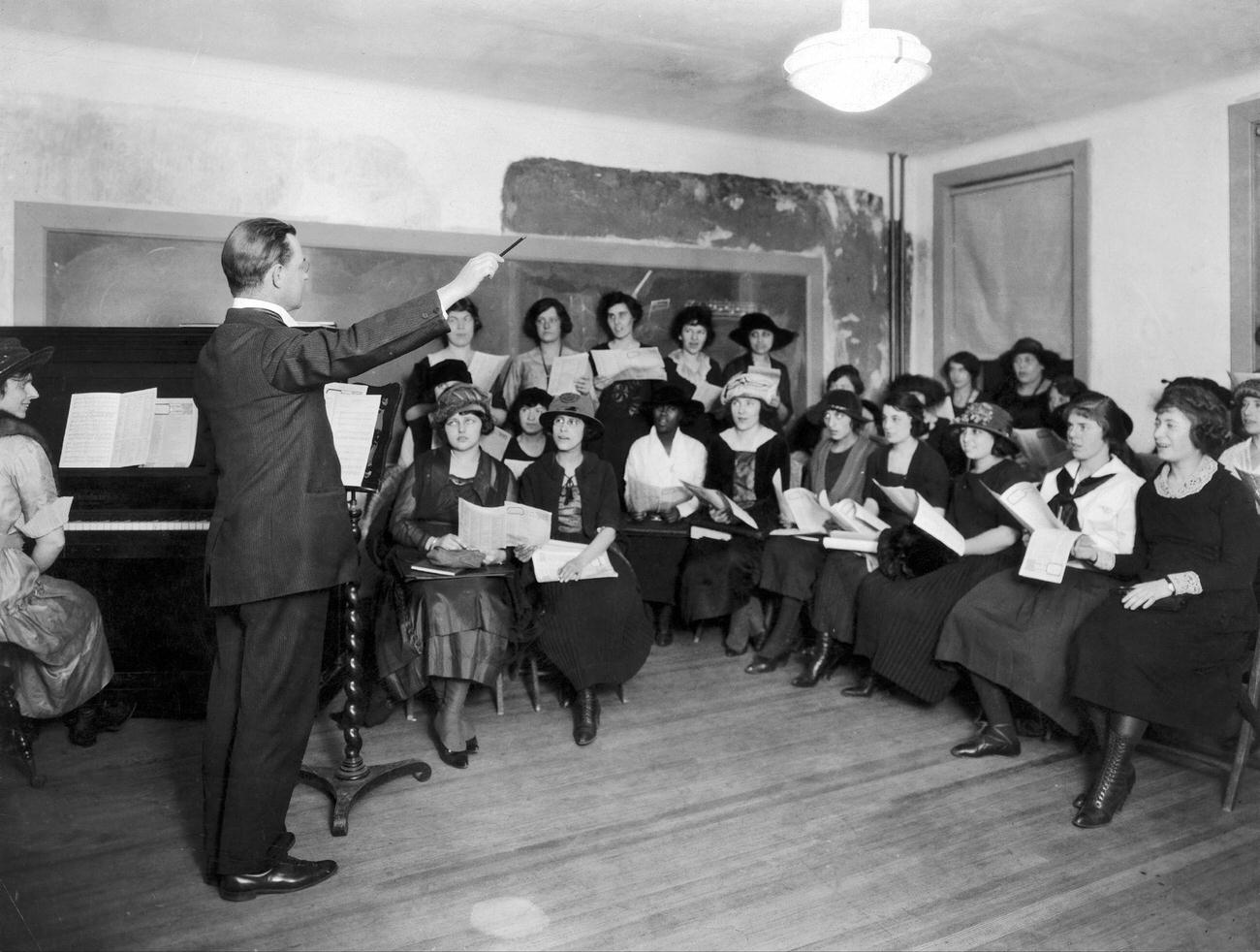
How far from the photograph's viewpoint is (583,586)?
173 inches

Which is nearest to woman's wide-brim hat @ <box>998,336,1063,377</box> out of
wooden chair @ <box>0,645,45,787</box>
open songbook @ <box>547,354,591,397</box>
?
open songbook @ <box>547,354,591,397</box>


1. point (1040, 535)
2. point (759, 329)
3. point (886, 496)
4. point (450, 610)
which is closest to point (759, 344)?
point (759, 329)

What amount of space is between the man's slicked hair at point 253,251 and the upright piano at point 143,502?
176 cm

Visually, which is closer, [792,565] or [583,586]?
[583,586]

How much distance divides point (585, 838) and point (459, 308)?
3336mm

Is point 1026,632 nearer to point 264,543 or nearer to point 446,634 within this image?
point 446,634

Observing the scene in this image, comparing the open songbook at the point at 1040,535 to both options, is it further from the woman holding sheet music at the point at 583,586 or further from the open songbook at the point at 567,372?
the open songbook at the point at 567,372

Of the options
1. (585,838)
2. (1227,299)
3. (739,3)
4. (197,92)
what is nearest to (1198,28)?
(1227,299)

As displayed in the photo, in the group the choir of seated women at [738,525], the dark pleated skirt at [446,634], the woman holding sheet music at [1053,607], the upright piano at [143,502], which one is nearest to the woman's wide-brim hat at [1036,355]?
the choir of seated women at [738,525]

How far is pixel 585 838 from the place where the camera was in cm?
323

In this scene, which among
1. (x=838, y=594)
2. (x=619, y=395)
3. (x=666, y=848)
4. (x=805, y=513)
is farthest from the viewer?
(x=619, y=395)

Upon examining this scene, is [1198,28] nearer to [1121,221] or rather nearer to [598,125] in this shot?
[1121,221]

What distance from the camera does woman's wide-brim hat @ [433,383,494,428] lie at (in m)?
4.36

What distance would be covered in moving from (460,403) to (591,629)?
3.67 feet
